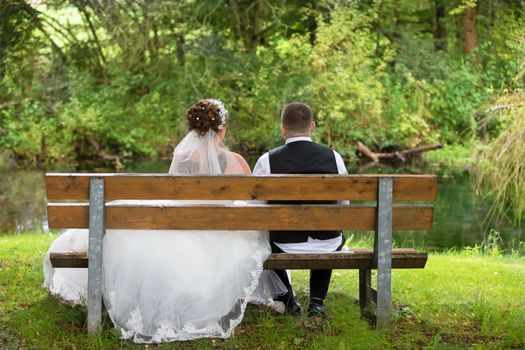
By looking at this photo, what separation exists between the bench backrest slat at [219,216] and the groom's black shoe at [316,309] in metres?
0.64

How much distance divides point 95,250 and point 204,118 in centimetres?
126

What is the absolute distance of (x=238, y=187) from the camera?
4016mm

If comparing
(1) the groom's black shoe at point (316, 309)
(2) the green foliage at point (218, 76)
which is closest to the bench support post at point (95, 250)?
(1) the groom's black shoe at point (316, 309)

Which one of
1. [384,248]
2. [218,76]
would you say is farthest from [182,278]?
[218,76]

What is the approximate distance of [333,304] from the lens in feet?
16.1

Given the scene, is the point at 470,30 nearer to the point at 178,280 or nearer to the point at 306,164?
the point at 306,164

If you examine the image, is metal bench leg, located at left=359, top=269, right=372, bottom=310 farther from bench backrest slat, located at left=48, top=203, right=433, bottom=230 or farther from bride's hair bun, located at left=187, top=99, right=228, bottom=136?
bride's hair bun, located at left=187, top=99, right=228, bottom=136

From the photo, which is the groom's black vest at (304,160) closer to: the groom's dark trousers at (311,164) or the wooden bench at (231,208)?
the groom's dark trousers at (311,164)

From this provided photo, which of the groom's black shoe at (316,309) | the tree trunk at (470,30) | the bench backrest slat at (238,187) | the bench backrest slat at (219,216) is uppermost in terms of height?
the tree trunk at (470,30)

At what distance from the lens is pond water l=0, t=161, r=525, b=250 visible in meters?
11.0

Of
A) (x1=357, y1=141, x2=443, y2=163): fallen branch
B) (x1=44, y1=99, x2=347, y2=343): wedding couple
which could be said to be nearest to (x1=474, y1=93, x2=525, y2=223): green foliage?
(x1=44, y1=99, x2=347, y2=343): wedding couple

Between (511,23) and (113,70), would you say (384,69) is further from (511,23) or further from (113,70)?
(113,70)

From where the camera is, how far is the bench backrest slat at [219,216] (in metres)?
4.06

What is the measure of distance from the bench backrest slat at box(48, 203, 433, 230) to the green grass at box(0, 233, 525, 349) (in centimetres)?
62
